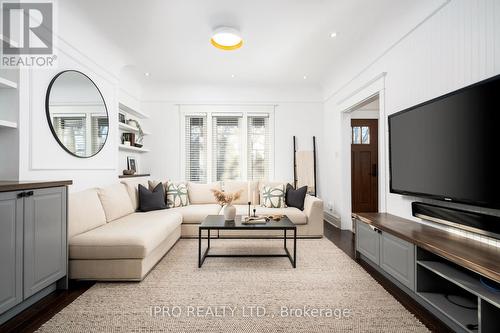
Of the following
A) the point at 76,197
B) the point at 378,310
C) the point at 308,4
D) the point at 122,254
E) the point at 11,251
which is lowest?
the point at 378,310

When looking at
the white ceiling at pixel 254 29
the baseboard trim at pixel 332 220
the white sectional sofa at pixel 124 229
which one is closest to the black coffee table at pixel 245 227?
the white sectional sofa at pixel 124 229

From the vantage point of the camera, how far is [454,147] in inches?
74.6

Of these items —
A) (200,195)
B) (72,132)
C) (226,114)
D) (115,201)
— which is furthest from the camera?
(226,114)

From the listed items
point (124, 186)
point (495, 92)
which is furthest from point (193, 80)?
point (495, 92)

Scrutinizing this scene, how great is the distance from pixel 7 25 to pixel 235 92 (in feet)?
11.3

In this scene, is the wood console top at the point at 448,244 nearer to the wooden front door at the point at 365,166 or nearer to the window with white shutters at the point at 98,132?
the wooden front door at the point at 365,166

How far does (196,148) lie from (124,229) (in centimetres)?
274

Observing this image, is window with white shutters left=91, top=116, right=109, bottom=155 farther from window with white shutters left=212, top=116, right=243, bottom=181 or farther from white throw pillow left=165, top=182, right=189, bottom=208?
window with white shutters left=212, top=116, right=243, bottom=181

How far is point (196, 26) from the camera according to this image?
2.84 meters

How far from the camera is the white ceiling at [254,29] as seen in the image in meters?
2.46

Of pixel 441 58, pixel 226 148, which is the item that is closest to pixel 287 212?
pixel 226 148

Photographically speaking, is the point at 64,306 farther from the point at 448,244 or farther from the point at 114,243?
the point at 448,244

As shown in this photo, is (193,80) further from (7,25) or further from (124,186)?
(7,25)

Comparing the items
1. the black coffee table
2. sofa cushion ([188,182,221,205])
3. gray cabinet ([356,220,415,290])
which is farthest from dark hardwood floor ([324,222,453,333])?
sofa cushion ([188,182,221,205])
